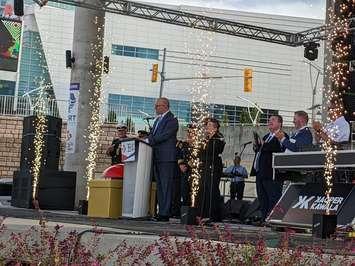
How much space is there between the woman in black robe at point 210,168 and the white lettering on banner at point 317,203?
1.60 m

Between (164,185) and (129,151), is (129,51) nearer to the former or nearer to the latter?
(129,151)

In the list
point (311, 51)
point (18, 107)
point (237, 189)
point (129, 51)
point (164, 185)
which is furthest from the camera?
point (129, 51)

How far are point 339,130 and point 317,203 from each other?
1.11 metres

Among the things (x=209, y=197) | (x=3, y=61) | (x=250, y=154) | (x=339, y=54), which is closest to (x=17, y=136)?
(x=3, y=61)

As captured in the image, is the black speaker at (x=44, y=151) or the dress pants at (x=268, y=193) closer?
the dress pants at (x=268, y=193)

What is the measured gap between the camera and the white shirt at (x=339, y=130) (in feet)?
29.2

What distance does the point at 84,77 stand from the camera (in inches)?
546

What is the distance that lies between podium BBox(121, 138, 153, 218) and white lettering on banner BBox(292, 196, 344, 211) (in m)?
2.21

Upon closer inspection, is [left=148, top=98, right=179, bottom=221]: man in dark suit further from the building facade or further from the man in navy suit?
the building facade

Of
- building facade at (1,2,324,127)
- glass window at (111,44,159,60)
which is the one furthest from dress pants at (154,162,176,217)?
glass window at (111,44,159,60)

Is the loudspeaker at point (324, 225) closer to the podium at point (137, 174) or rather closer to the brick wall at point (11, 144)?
the podium at point (137, 174)

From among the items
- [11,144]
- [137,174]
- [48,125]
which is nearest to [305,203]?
[137,174]

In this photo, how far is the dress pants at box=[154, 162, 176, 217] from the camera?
32.2 feet

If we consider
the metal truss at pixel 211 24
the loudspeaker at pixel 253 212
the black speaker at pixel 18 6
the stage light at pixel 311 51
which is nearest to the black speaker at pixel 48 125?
the loudspeaker at pixel 253 212
